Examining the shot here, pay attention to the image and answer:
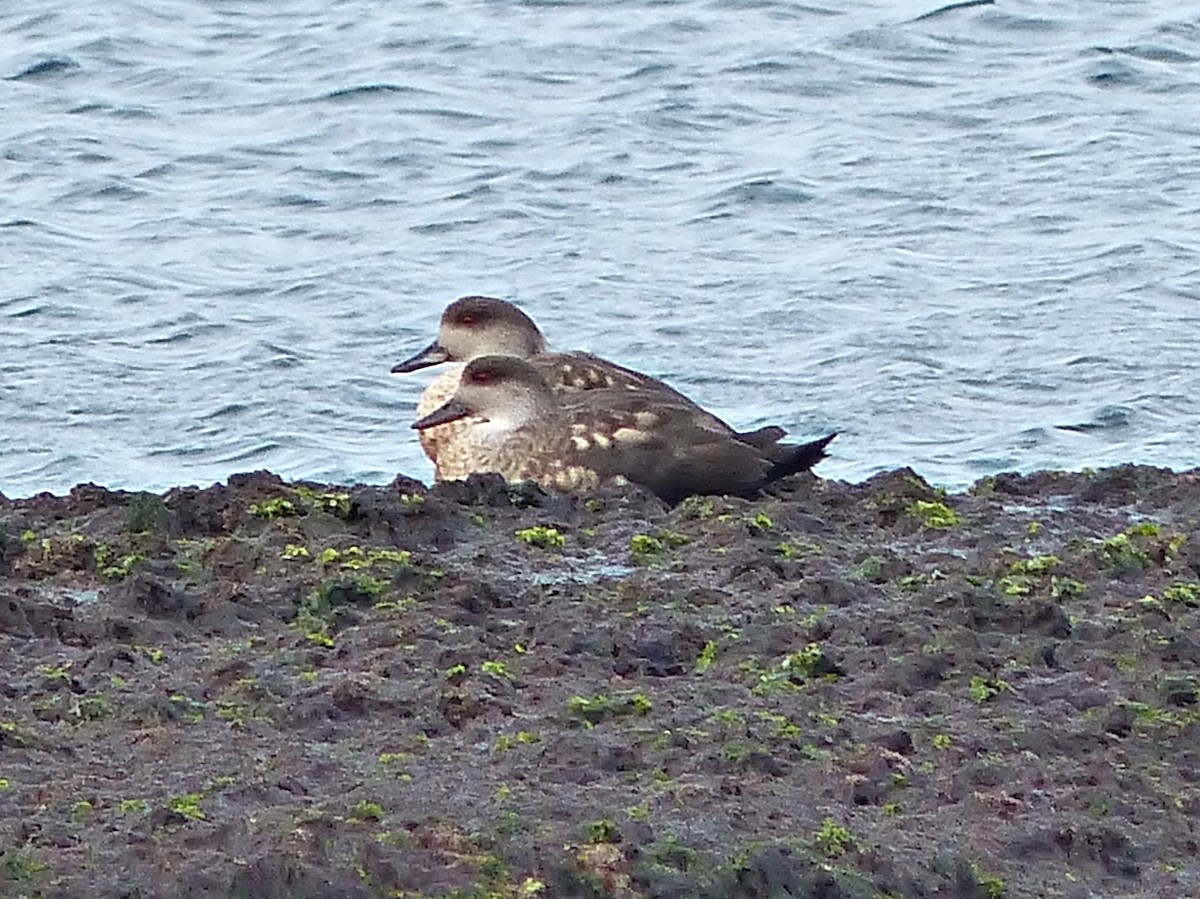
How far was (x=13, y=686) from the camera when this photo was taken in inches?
197

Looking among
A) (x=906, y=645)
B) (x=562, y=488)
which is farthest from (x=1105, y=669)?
(x=562, y=488)

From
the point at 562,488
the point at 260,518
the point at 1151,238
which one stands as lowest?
the point at 1151,238

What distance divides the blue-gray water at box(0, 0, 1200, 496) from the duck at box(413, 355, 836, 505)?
2244mm

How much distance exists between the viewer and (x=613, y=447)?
8008mm

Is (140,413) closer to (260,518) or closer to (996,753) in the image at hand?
(260,518)

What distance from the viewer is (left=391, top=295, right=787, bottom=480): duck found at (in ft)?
28.5

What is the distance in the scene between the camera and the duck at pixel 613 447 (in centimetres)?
791

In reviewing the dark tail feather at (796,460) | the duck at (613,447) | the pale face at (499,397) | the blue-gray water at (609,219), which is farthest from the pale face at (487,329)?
the dark tail feather at (796,460)

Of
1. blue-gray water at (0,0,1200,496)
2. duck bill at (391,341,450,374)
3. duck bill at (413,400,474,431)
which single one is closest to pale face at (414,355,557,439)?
duck bill at (413,400,474,431)

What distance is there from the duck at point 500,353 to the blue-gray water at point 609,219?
0.76 meters

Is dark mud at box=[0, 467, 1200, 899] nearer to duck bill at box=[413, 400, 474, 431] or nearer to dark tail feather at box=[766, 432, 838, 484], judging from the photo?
dark tail feather at box=[766, 432, 838, 484]

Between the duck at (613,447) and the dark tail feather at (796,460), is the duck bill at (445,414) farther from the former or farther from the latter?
the dark tail feather at (796,460)

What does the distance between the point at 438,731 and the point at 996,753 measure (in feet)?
3.43

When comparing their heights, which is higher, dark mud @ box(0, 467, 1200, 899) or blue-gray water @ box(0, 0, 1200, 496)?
dark mud @ box(0, 467, 1200, 899)
